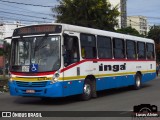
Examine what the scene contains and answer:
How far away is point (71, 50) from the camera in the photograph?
14.8m

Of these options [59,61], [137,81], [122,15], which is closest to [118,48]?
[137,81]

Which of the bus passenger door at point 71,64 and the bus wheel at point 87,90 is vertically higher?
the bus passenger door at point 71,64

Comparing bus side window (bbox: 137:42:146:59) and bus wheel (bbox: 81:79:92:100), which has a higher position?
bus side window (bbox: 137:42:146:59)

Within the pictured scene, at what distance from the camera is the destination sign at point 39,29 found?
47.7ft

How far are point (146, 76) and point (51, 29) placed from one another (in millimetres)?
10448

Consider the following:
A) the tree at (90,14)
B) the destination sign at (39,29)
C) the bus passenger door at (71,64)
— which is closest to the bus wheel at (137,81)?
the bus passenger door at (71,64)

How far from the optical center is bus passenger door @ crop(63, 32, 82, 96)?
14.3 m

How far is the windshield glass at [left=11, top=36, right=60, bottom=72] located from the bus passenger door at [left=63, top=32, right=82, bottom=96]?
0.38m

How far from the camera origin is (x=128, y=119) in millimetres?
10492

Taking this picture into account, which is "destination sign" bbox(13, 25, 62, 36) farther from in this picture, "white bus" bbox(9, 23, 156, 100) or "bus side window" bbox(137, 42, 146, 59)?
"bus side window" bbox(137, 42, 146, 59)

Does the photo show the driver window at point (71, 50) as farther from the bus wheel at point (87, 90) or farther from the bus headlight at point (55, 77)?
the bus wheel at point (87, 90)

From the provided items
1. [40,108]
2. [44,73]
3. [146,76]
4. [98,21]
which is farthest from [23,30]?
[98,21]

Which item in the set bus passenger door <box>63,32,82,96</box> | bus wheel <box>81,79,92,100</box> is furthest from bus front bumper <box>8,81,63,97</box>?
bus wheel <box>81,79,92,100</box>

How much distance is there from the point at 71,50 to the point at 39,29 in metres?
1.52
